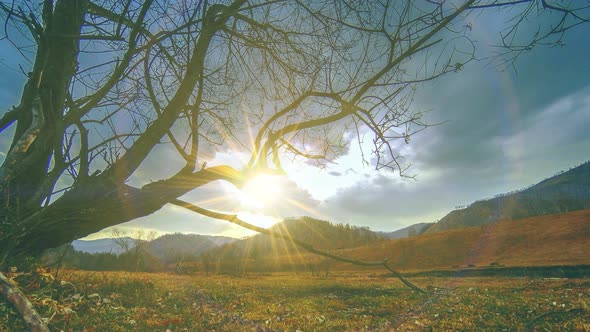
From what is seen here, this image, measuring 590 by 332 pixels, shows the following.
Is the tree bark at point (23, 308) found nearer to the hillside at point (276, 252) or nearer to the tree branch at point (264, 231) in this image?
the tree branch at point (264, 231)

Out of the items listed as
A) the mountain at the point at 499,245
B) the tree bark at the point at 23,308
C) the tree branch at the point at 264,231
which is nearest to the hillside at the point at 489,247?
the mountain at the point at 499,245

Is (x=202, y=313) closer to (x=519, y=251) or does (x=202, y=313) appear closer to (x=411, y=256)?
(x=519, y=251)

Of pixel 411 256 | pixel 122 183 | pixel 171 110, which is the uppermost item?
pixel 171 110

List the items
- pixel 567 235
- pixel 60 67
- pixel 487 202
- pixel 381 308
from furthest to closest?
pixel 487 202 < pixel 567 235 < pixel 381 308 < pixel 60 67

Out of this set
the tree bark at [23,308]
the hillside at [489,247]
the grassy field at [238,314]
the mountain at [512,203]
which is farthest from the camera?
the mountain at [512,203]

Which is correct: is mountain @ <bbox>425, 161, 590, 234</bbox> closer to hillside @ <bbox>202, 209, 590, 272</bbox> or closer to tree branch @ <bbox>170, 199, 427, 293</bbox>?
hillside @ <bbox>202, 209, 590, 272</bbox>

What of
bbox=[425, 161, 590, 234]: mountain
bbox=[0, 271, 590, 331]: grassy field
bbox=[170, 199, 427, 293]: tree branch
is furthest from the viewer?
bbox=[425, 161, 590, 234]: mountain

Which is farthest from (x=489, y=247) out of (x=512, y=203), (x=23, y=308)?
(x=512, y=203)

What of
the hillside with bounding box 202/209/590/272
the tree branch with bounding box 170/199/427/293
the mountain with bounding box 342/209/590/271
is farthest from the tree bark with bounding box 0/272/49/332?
the mountain with bounding box 342/209/590/271

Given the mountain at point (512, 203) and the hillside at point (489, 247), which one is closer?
the hillside at point (489, 247)

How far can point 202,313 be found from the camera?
6.36 meters

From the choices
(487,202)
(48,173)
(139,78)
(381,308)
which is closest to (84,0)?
(139,78)

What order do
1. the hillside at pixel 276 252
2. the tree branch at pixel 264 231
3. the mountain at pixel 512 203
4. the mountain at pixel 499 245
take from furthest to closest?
the mountain at pixel 512 203 < the hillside at pixel 276 252 < the mountain at pixel 499 245 < the tree branch at pixel 264 231

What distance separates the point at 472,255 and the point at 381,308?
55533 millimetres
